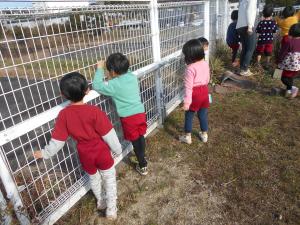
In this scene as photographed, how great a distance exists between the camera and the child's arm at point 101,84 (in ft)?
8.54

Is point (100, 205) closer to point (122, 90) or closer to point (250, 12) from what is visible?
point (122, 90)

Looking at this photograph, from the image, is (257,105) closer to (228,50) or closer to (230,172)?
(230,172)

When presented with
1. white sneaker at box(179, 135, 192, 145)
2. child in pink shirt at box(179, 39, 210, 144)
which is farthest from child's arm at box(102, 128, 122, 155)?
white sneaker at box(179, 135, 192, 145)

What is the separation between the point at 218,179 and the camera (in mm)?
3148

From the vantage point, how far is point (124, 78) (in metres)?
2.76

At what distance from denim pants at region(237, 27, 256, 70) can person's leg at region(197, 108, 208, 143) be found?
324 cm

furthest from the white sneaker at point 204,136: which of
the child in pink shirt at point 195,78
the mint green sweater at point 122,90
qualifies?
the mint green sweater at point 122,90

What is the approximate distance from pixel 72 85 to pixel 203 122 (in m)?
2.13

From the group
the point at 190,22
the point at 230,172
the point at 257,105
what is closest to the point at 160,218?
the point at 230,172

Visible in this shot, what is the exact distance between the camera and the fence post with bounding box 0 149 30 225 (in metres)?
2.05

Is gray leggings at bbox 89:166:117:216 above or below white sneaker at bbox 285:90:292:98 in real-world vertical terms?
above

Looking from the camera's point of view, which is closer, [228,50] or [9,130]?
[9,130]

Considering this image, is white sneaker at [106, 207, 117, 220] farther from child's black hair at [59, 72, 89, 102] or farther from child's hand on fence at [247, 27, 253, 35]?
child's hand on fence at [247, 27, 253, 35]

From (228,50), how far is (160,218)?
20.1ft
